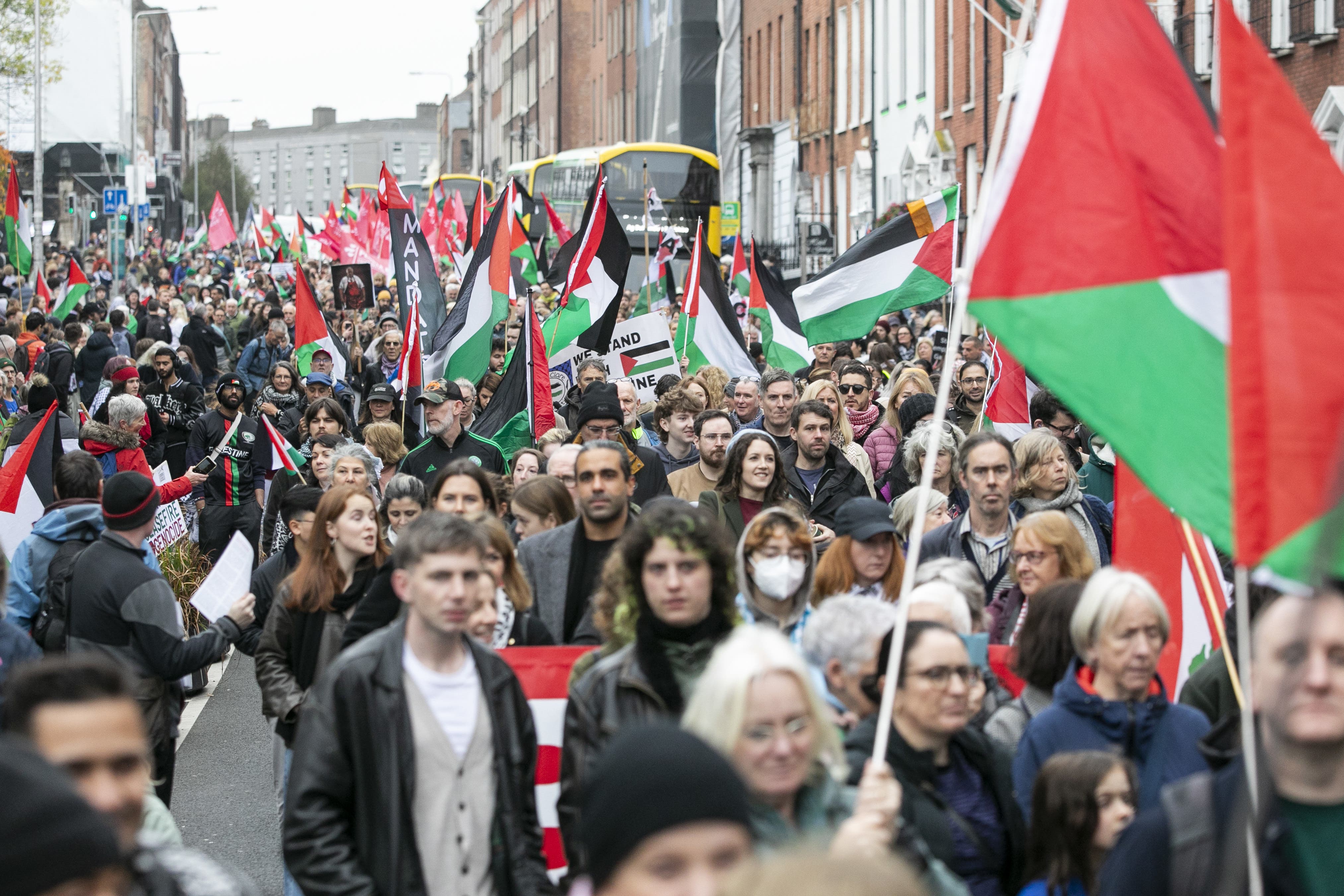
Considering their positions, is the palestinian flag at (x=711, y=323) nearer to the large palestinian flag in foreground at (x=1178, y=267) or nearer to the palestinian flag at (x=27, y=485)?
the palestinian flag at (x=27, y=485)

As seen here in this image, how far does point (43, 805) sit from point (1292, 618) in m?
1.93

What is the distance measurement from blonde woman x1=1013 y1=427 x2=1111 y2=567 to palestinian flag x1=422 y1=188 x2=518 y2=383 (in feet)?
18.7

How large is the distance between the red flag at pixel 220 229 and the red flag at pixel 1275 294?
36.9m

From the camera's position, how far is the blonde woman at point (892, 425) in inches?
404

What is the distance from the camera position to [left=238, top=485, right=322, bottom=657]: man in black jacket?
6207 mm

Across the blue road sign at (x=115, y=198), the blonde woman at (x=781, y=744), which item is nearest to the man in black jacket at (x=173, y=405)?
the blonde woman at (x=781, y=744)

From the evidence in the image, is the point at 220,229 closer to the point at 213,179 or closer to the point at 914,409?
the point at 914,409

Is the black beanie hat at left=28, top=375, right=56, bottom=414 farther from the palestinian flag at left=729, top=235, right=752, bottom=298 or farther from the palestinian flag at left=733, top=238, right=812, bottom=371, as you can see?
the palestinian flag at left=729, top=235, right=752, bottom=298

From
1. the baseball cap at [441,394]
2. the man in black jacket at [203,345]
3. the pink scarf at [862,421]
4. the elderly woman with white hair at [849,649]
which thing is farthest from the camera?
the man in black jacket at [203,345]

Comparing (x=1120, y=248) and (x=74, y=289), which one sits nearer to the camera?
(x=1120, y=248)

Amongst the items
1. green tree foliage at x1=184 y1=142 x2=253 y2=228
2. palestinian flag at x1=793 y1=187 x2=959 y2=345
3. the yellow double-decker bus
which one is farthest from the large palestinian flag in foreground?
green tree foliage at x1=184 y1=142 x2=253 y2=228

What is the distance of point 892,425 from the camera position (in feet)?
35.4

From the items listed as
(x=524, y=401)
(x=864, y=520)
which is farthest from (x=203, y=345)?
(x=864, y=520)

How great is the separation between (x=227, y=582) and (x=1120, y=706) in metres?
3.08
